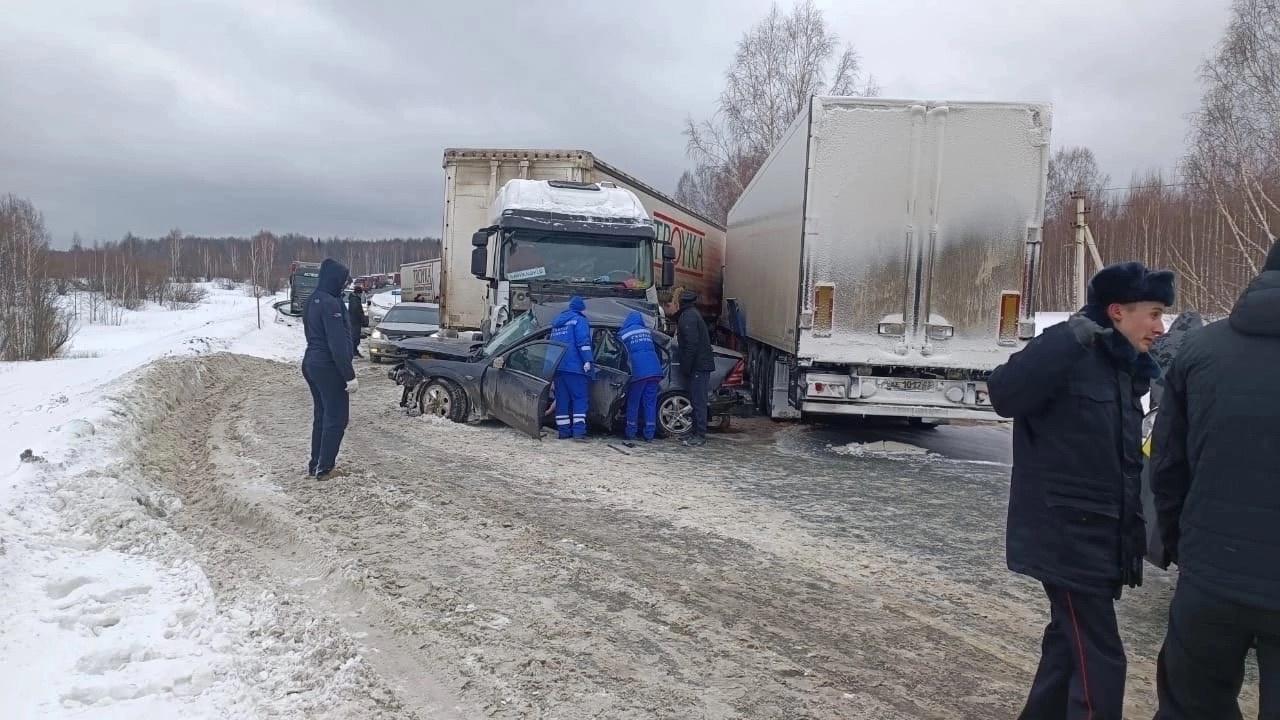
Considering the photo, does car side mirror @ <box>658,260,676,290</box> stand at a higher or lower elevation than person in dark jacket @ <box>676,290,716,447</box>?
higher

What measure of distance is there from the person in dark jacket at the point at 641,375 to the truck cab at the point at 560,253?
6.12 feet

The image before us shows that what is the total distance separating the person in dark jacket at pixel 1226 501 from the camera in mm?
2141

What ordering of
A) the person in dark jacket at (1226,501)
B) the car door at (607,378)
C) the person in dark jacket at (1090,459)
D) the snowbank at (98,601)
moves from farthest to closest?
the car door at (607,378) → the snowbank at (98,601) → the person in dark jacket at (1090,459) → the person in dark jacket at (1226,501)

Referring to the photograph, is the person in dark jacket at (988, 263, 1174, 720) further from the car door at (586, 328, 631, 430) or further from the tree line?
the tree line

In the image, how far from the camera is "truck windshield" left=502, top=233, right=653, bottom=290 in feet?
38.3

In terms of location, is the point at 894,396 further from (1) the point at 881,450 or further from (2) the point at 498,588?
(2) the point at 498,588

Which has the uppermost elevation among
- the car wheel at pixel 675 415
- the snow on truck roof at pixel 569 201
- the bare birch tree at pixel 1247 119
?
the bare birch tree at pixel 1247 119

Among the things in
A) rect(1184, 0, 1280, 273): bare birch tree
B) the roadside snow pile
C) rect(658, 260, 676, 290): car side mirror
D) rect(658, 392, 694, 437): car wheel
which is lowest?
the roadside snow pile

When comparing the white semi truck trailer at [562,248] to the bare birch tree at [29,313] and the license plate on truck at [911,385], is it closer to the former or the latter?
the license plate on truck at [911,385]

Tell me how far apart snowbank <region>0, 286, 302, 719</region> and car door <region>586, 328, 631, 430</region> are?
483 cm

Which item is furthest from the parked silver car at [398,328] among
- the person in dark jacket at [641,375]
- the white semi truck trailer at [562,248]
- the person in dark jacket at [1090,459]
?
the person in dark jacket at [1090,459]

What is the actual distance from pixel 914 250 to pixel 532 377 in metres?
4.51

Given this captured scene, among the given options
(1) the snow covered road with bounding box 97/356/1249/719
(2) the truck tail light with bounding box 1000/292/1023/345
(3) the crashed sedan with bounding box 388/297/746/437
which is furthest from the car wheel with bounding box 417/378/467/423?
(2) the truck tail light with bounding box 1000/292/1023/345

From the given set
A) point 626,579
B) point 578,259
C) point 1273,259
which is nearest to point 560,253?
point 578,259
